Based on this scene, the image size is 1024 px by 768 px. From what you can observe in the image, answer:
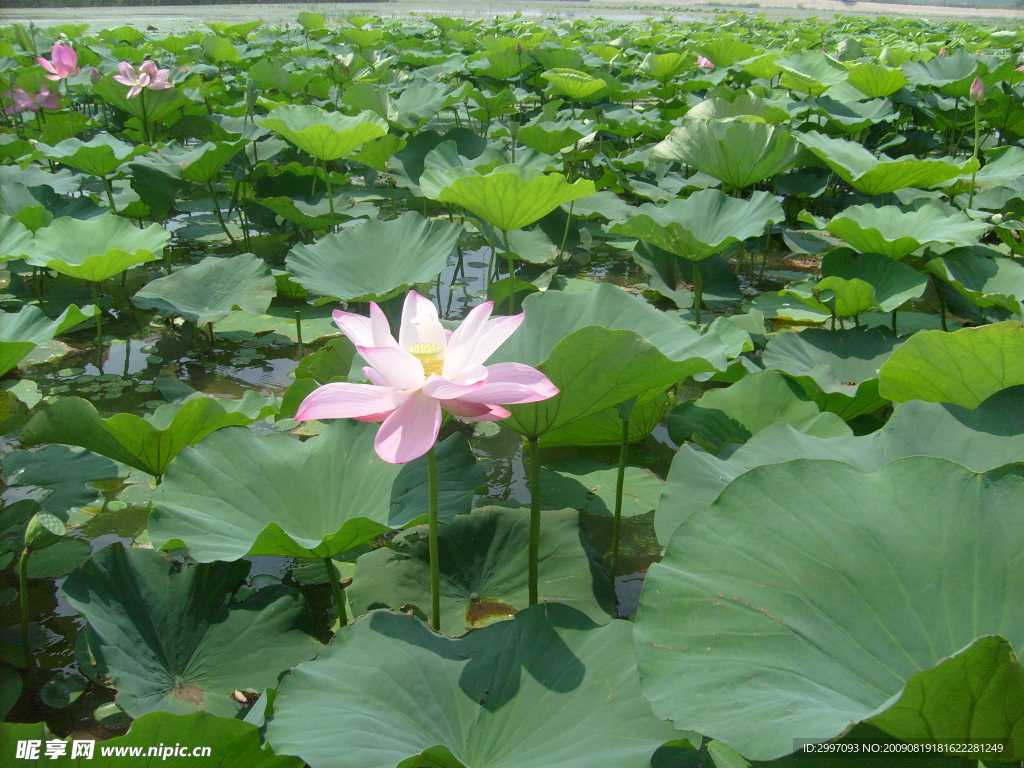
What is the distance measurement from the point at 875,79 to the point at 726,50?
1805 mm

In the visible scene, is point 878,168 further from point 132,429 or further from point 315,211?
point 132,429

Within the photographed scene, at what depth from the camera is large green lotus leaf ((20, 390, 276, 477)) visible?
1363 mm

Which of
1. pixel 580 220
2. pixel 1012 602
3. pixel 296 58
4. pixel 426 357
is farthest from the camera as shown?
pixel 296 58

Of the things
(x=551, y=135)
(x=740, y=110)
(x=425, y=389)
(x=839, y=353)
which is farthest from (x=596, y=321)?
(x=740, y=110)

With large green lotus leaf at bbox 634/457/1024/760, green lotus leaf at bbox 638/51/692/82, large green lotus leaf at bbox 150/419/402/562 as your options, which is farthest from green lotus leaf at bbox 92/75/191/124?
large green lotus leaf at bbox 634/457/1024/760

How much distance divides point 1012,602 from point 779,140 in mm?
2338

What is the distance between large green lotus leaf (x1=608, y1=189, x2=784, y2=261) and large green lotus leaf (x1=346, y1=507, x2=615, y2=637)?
3.78 feet

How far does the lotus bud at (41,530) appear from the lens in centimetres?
122

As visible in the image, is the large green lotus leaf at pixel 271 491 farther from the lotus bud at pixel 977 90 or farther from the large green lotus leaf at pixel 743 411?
the lotus bud at pixel 977 90

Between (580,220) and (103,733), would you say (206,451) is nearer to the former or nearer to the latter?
(103,733)

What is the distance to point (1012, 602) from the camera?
782 mm

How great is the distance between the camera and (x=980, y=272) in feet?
7.56

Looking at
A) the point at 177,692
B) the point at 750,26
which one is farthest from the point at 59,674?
the point at 750,26

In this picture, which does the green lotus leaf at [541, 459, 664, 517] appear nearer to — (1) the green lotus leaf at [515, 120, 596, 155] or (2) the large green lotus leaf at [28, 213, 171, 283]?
(2) the large green lotus leaf at [28, 213, 171, 283]
